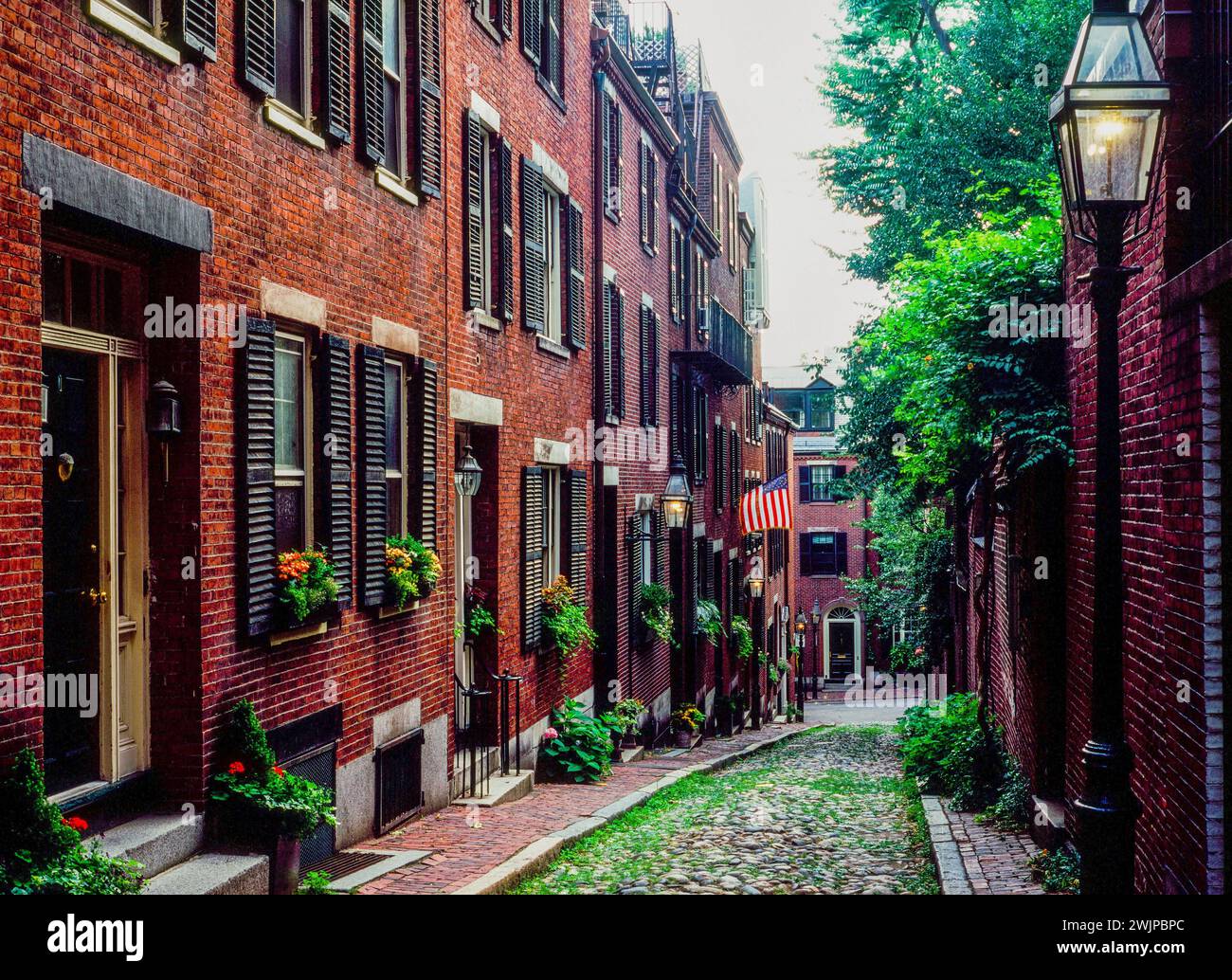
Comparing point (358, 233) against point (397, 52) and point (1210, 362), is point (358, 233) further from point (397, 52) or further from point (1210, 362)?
point (1210, 362)

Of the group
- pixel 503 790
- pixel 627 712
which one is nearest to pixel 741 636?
pixel 627 712

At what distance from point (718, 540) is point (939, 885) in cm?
1960

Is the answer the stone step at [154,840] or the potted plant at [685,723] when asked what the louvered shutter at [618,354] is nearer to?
the potted plant at [685,723]

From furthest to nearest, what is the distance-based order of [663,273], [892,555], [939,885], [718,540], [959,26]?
[892,555]
[718,540]
[663,273]
[959,26]
[939,885]

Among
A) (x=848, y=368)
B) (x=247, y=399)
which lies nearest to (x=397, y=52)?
(x=247, y=399)

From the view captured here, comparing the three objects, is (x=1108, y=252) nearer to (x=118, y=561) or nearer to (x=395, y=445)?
(x=118, y=561)

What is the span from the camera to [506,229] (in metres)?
13.1

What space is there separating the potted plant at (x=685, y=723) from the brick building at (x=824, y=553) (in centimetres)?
3427

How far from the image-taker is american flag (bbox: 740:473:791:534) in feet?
80.2

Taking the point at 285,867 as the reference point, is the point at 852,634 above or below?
below

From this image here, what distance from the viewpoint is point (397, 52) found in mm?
10523

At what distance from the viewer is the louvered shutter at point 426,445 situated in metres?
10.6

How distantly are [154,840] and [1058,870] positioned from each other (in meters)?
5.71

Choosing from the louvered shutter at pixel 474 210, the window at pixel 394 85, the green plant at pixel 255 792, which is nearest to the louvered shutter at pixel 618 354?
the louvered shutter at pixel 474 210
